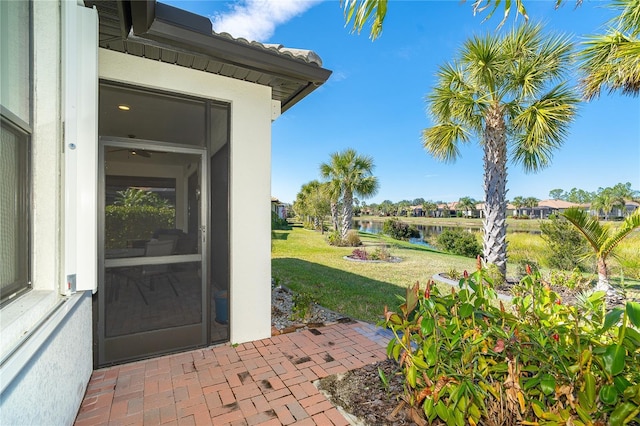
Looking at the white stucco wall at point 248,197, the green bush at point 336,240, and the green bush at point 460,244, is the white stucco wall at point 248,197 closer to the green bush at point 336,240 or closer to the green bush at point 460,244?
the green bush at point 336,240

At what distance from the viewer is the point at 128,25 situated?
2359mm

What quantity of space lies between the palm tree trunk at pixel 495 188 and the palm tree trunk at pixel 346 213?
8559 millimetres

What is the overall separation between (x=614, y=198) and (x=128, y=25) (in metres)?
66.5

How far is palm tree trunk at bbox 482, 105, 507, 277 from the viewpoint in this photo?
7026 mm

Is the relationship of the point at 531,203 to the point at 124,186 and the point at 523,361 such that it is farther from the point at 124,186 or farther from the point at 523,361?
the point at 124,186

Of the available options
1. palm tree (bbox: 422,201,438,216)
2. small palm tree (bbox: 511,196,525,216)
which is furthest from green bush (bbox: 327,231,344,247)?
small palm tree (bbox: 511,196,525,216)

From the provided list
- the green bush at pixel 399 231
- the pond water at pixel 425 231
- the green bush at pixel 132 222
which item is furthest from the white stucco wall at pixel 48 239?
the green bush at pixel 399 231

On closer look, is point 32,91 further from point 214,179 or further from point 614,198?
point 614,198

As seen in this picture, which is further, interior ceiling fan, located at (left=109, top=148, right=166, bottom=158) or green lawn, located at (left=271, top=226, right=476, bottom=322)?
green lawn, located at (left=271, top=226, right=476, bottom=322)

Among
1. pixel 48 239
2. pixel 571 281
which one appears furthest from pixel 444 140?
pixel 48 239

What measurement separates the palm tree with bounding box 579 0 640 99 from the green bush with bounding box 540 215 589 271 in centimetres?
415

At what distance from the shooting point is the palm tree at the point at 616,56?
454 centimetres

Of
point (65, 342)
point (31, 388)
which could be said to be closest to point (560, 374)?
point (31, 388)

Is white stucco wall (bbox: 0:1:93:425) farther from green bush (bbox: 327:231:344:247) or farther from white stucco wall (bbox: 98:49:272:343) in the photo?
green bush (bbox: 327:231:344:247)
